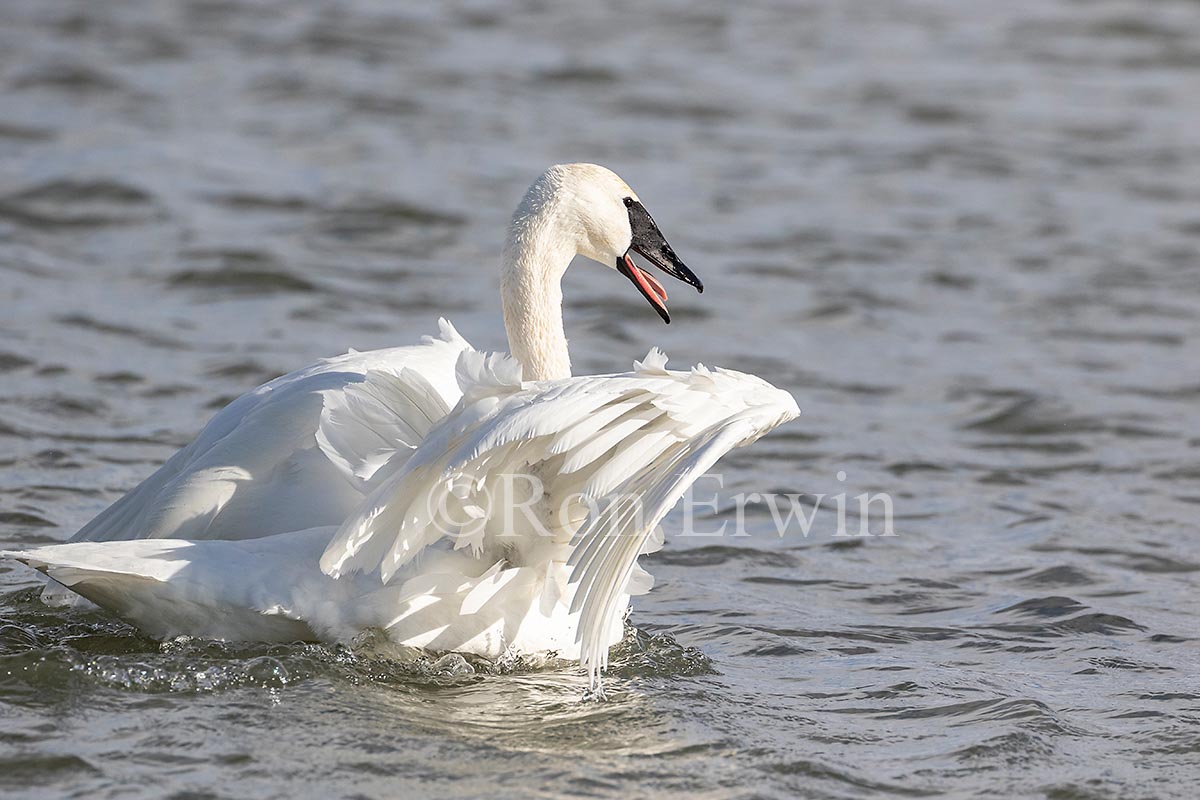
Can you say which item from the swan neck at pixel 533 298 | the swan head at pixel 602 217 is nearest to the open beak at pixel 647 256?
the swan head at pixel 602 217

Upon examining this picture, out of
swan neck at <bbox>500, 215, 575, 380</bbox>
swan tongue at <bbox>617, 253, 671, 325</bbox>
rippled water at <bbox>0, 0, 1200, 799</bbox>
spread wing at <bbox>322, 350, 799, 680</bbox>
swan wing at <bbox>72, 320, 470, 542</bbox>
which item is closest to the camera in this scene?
spread wing at <bbox>322, 350, 799, 680</bbox>

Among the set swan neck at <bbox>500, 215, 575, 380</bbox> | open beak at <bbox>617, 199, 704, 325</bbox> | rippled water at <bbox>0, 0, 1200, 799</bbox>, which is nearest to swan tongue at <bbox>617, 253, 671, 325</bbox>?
open beak at <bbox>617, 199, 704, 325</bbox>

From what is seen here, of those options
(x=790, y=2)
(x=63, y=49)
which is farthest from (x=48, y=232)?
(x=790, y=2)

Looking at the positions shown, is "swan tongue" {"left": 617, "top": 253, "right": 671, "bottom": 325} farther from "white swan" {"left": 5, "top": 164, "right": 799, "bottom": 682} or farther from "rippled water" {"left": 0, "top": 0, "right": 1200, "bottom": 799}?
"rippled water" {"left": 0, "top": 0, "right": 1200, "bottom": 799}

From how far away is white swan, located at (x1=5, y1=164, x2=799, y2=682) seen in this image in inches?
185

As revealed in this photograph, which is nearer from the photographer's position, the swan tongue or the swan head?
the swan head

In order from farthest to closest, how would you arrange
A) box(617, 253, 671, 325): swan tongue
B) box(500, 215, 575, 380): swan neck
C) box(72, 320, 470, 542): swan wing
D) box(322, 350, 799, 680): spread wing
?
box(617, 253, 671, 325): swan tongue < box(500, 215, 575, 380): swan neck < box(72, 320, 470, 542): swan wing < box(322, 350, 799, 680): spread wing

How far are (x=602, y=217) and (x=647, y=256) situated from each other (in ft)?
1.16

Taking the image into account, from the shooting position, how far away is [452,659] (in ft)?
17.7

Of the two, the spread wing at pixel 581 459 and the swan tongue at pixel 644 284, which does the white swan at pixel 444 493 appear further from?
the swan tongue at pixel 644 284

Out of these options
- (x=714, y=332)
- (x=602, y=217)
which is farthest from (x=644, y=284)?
(x=714, y=332)

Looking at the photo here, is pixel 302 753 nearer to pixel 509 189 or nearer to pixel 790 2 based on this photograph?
pixel 509 189

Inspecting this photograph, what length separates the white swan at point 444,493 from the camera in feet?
15.4

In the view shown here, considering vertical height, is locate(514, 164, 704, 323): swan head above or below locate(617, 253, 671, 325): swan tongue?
above
